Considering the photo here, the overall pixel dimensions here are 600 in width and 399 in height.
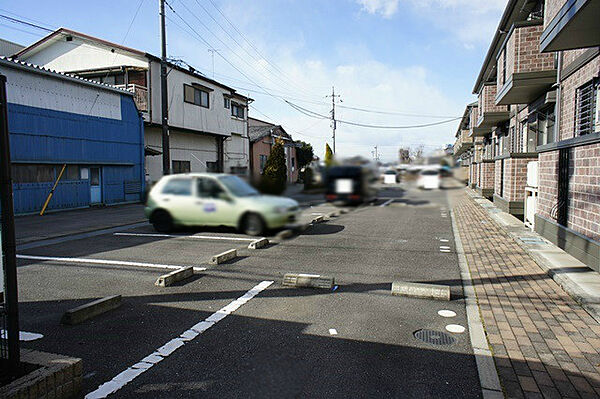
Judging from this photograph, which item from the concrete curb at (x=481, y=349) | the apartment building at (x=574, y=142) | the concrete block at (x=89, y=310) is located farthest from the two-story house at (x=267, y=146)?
the apartment building at (x=574, y=142)

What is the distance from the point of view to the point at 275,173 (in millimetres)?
2850

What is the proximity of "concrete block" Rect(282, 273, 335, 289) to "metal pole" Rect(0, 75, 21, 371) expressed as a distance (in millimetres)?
11839

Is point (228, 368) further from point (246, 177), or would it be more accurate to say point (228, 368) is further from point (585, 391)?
point (246, 177)

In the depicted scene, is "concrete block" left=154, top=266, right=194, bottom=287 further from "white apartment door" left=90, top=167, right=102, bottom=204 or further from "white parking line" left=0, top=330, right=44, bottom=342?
"white apartment door" left=90, top=167, right=102, bottom=204

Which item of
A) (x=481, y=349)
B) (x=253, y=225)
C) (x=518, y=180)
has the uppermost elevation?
(x=253, y=225)

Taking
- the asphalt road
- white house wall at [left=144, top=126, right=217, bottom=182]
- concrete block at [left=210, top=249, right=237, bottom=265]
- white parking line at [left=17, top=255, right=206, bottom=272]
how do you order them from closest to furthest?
Result: white house wall at [left=144, top=126, right=217, bottom=182] → the asphalt road → white parking line at [left=17, top=255, right=206, bottom=272] → concrete block at [left=210, top=249, right=237, bottom=265]

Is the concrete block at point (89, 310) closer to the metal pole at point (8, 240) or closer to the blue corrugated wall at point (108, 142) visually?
the metal pole at point (8, 240)

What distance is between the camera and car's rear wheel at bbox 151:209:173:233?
2.35 meters

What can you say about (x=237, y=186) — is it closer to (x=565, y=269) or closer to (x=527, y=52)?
(x=565, y=269)

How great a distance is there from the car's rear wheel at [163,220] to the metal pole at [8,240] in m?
8.07

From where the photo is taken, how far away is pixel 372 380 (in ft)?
37.9

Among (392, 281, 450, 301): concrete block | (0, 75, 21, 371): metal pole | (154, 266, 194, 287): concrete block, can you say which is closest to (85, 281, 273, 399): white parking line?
(0, 75, 21, 371): metal pole

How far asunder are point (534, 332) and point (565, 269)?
7133mm

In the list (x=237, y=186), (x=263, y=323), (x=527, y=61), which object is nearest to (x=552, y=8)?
(x=527, y=61)
